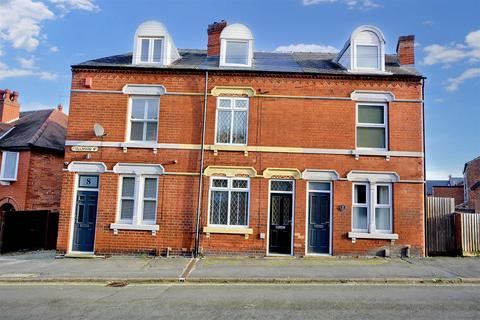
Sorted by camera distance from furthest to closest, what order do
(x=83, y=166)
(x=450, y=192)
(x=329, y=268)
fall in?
1. (x=450, y=192)
2. (x=83, y=166)
3. (x=329, y=268)

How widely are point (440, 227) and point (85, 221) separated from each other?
13.8m

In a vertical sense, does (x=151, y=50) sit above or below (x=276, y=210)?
above

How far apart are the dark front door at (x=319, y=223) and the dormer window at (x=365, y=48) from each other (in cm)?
539

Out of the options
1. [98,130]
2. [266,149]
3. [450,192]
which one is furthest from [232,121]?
[450,192]

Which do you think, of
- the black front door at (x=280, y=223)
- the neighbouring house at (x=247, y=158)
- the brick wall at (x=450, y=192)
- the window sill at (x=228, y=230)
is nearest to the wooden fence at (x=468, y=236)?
the neighbouring house at (x=247, y=158)

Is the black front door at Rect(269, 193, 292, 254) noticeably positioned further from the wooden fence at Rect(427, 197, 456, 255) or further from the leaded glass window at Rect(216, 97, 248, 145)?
the wooden fence at Rect(427, 197, 456, 255)

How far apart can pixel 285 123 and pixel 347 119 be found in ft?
7.92

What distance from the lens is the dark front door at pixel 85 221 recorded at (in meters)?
13.8

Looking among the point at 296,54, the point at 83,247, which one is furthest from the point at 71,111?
the point at 296,54

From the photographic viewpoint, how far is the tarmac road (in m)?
6.93

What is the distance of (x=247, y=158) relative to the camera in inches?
547

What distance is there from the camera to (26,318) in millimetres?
6809

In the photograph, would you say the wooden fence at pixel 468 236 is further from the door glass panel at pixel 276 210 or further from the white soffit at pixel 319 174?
the door glass panel at pixel 276 210

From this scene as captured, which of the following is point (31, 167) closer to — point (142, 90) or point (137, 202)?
point (137, 202)
